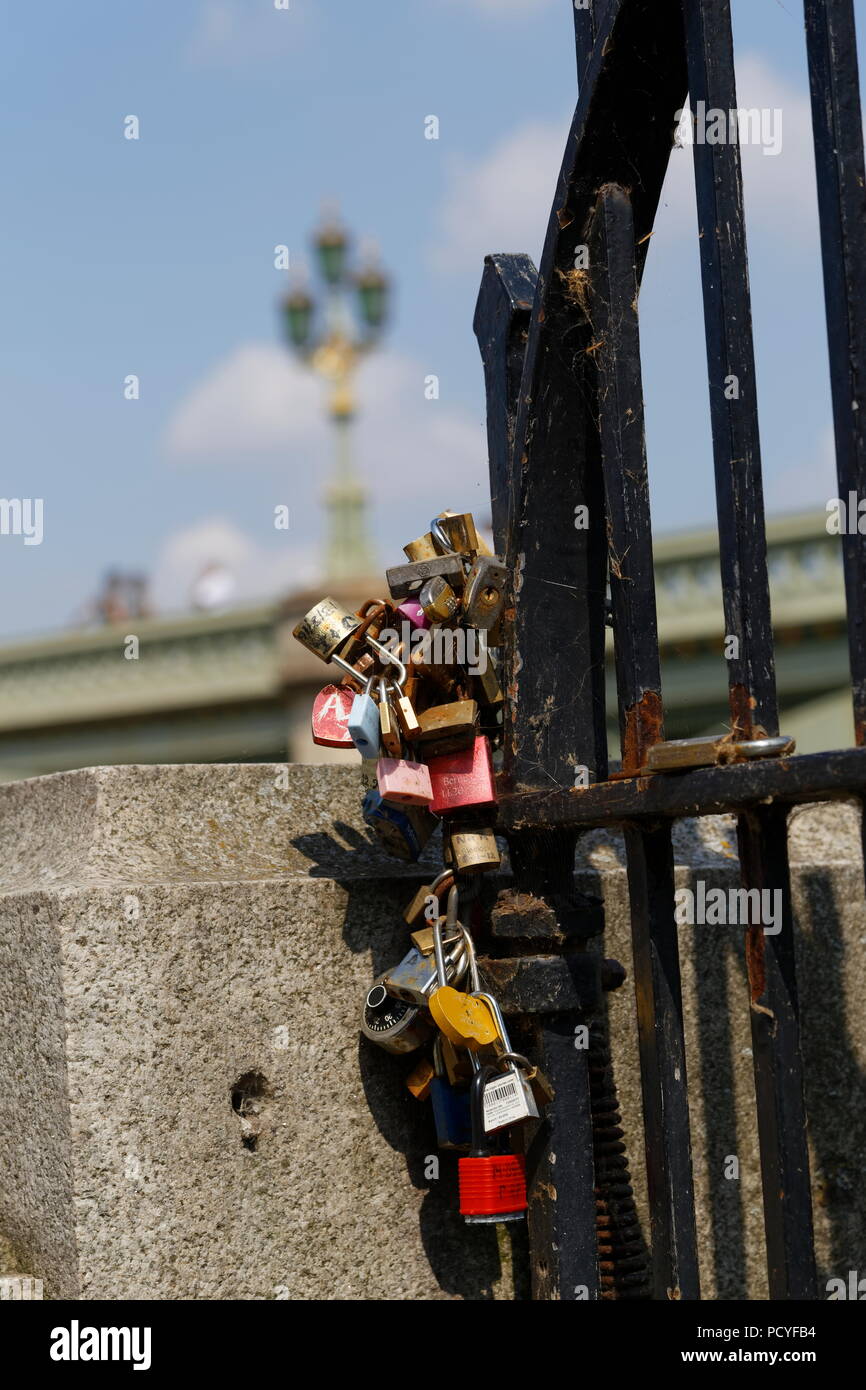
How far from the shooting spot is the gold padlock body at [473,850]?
8.59 ft

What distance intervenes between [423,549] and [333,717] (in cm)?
32

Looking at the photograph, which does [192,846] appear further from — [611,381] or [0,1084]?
[611,381]

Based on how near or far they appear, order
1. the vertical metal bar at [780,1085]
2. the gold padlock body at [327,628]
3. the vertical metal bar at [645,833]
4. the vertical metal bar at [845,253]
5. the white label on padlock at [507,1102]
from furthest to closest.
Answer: the gold padlock body at [327,628] < the white label on padlock at [507,1102] < the vertical metal bar at [645,833] < the vertical metal bar at [780,1085] < the vertical metal bar at [845,253]

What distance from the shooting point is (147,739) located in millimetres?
28656

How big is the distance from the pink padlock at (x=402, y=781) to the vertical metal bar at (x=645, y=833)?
367mm

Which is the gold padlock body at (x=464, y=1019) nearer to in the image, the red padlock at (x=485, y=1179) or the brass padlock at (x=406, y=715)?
the red padlock at (x=485, y=1179)

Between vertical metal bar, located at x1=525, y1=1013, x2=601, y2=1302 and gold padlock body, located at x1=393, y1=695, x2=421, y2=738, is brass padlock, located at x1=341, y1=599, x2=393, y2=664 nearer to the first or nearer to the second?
gold padlock body, located at x1=393, y1=695, x2=421, y2=738

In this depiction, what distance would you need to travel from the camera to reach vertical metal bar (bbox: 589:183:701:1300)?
2326 mm

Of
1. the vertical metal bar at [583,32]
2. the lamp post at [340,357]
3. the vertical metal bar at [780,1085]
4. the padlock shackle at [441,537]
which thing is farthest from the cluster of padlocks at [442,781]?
the lamp post at [340,357]

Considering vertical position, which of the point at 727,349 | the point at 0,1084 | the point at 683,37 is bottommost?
the point at 0,1084

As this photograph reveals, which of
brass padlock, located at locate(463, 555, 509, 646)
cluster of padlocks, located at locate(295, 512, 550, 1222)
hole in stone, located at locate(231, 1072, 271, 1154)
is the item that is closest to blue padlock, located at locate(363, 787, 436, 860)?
cluster of padlocks, located at locate(295, 512, 550, 1222)
